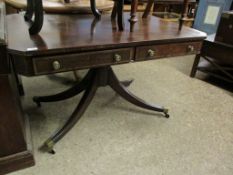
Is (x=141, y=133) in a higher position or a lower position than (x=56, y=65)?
lower

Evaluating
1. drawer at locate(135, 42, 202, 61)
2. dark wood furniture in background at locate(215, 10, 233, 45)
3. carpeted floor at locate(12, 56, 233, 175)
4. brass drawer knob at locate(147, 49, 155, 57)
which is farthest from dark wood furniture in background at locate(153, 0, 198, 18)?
brass drawer knob at locate(147, 49, 155, 57)

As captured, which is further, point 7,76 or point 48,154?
point 48,154

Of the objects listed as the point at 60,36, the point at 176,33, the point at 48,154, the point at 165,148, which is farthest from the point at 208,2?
the point at 48,154

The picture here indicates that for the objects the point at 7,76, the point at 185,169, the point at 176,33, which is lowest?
the point at 185,169

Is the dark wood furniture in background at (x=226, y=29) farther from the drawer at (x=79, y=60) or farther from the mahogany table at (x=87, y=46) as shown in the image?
the drawer at (x=79, y=60)

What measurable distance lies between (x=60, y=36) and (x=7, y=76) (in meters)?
0.29

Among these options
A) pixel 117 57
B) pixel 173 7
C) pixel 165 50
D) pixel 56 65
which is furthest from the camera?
pixel 173 7

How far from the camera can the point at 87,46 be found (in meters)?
0.91

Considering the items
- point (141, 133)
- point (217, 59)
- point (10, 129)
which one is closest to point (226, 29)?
point (217, 59)

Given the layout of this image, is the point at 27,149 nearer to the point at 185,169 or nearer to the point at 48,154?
the point at 48,154

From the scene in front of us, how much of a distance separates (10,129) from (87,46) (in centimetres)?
57

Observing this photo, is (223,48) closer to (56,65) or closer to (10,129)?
(56,65)

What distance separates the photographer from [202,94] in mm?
1918

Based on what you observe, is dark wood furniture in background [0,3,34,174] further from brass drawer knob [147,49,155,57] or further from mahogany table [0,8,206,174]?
brass drawer knob [147,49,155,57]
